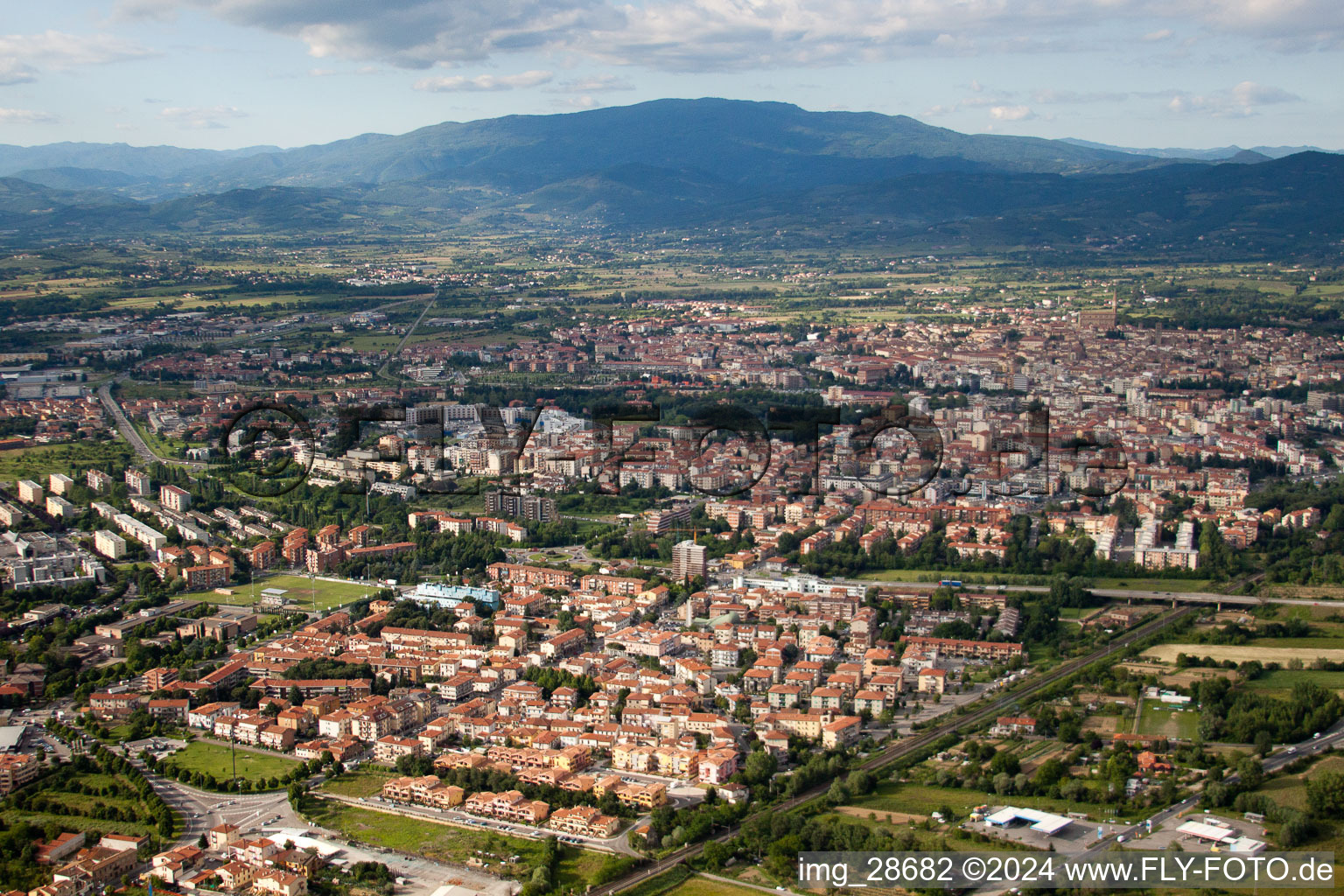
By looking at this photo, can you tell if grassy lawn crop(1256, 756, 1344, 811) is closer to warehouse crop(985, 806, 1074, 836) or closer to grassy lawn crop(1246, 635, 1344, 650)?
warehouse crop(985, 806, 1074, 836)

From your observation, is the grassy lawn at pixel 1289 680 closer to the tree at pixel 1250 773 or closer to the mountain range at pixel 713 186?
the tree at pixel 1250 773

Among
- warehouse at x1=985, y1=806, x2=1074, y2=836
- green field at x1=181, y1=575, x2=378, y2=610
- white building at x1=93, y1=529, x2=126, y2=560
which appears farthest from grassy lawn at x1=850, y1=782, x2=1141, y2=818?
white building at x1=93, y1=529, x2=126, y2=560

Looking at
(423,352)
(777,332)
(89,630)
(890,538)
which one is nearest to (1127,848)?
(890,538)

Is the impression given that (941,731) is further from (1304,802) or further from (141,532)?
(141,532)

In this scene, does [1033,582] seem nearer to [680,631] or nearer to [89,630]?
[680,631]

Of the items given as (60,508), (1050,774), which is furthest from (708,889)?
(60,508)

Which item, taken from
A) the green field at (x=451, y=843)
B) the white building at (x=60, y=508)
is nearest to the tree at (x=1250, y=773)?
the green field at (x=451, y=843)

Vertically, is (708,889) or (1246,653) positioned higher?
(1246,653)
